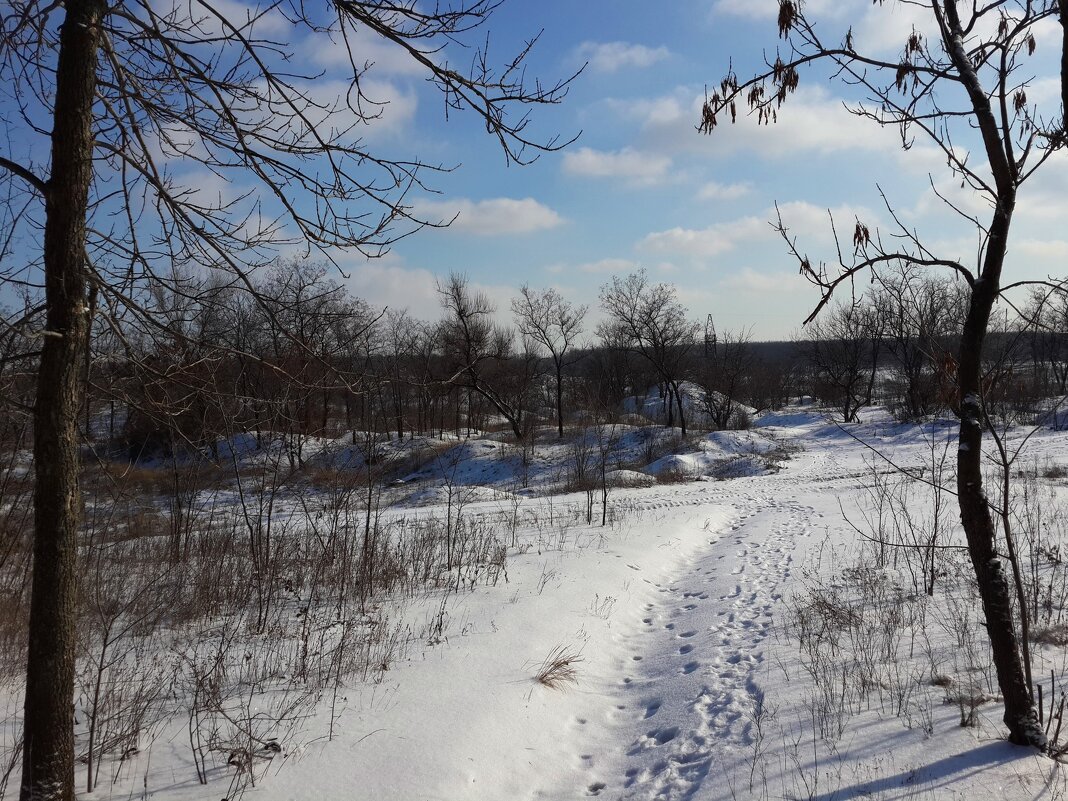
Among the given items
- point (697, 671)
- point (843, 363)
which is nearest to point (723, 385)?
point (843, 363)

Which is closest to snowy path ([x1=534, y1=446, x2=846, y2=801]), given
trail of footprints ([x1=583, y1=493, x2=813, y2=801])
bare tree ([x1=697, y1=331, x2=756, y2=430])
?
trail of footprints ([x1=583, y1=493, x2=813, y2=801])

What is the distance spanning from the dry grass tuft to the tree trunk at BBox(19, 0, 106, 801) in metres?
3.27

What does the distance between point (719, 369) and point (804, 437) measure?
13.8 meters

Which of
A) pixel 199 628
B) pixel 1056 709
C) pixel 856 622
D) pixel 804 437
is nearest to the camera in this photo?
pixel 1056 709

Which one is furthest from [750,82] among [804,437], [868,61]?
[804,437]

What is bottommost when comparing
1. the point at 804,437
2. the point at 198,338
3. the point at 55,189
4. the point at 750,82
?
the point at 804,437

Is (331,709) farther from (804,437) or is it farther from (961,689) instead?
(804,437)

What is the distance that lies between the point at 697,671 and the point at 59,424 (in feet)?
15.6

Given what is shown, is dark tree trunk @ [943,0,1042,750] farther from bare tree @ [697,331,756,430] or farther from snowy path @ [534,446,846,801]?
bare tree @ [697,331,756,430]

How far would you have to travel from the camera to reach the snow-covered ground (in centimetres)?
348

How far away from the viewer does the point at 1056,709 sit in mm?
3869

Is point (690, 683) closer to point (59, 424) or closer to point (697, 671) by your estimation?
point (697, 671)

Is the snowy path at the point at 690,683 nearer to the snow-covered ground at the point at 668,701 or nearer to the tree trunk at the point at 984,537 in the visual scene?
the snow-covered ground at the point at 668,701

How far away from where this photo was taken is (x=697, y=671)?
17.5ft
